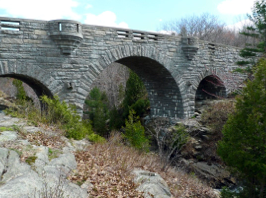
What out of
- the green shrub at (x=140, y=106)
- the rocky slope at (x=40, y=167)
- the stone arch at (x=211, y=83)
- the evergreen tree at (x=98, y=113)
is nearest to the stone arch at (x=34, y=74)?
the rocky slope at (x=40, y=167)

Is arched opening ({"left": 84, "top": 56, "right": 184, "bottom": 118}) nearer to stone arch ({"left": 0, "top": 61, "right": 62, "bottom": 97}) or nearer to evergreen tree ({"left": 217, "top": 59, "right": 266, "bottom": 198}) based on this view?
stone arch ({"left": 0, "top": 61, "right": 62, "bottom": 97})

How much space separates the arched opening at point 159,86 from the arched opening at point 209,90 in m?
2.31

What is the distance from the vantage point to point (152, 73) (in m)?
14.8

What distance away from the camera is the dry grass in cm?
542

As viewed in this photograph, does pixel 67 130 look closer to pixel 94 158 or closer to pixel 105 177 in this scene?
pixel 94 158

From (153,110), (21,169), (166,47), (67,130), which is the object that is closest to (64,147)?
(67,130)

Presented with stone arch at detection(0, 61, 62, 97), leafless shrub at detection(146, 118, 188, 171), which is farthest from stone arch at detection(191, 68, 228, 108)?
stone arch at detection(0, 61, 62, 97)

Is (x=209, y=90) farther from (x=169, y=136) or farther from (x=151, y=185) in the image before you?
(x=151, y=185)

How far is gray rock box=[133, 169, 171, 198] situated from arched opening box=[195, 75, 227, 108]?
10.6 meters

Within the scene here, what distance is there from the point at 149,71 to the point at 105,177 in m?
9.54

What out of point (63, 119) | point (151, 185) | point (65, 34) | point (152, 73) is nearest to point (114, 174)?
point (151, 185)

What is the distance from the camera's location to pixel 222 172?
12477mm

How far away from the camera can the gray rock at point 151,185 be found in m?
5.88

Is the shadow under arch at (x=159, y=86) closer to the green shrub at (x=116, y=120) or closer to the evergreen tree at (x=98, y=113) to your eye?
the green shrub at (x=116, y=120)
